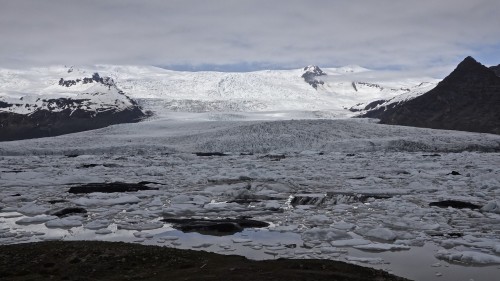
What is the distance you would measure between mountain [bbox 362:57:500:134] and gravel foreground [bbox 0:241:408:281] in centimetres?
9215

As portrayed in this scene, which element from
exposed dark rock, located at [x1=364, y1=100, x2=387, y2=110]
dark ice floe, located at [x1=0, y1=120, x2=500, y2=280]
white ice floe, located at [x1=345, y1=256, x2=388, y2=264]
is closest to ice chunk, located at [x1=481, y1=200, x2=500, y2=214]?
dark ice floe, located at [x1=0, y1=120, x2=500, y2=280]

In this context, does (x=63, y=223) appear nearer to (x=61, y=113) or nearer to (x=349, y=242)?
(x=349, y=242)

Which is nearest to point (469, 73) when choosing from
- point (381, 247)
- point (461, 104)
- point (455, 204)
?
point (461, 104)

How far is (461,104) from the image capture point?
99.6 m

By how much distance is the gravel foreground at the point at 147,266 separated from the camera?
5.61 metres

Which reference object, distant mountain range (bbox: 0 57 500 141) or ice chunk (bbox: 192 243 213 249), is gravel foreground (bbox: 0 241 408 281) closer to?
ice chunk (bbox: 192 243 213 249)

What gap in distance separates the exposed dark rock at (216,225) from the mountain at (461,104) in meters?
89.4

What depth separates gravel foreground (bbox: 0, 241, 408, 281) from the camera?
5.61m

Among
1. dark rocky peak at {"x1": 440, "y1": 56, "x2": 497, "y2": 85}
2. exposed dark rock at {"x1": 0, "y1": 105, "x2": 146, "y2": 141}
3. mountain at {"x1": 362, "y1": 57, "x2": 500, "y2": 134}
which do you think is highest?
dark rocky peak at {"x1": 440, "y1": 56, "x2": 497, "y2": 85}

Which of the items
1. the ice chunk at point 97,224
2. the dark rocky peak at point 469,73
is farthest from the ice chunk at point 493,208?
the dark rocky peak at point 469,73

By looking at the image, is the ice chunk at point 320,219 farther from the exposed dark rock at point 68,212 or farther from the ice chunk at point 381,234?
the exposed dark rock at point 68,212

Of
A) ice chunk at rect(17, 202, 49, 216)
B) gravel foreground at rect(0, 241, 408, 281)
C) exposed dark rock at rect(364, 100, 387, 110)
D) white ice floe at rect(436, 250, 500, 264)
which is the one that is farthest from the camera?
exposed dark rock at rect(364, 100, 387, 110)

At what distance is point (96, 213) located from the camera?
11531 millimetres

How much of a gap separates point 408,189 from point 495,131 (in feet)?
262
